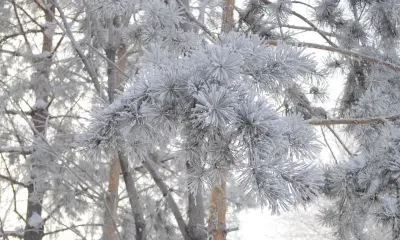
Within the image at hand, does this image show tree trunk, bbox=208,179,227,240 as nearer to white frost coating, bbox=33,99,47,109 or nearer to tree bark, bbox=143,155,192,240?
tree bark, bbox=143,155,192,240

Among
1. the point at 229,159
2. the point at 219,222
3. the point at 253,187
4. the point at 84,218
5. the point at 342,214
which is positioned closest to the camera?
the point at 253,187

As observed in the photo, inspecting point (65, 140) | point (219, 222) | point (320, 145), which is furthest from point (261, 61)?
point (65, 140)

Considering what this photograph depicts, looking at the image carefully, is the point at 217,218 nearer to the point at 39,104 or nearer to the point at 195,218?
the point at 195,218

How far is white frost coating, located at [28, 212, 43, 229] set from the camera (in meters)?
5.38

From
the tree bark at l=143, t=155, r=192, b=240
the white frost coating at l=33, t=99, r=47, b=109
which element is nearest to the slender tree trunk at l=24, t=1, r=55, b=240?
the white frost coating at l=33, t=99, r=47, b=109

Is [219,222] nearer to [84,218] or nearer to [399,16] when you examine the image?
[399,16]

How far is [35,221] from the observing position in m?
5.46

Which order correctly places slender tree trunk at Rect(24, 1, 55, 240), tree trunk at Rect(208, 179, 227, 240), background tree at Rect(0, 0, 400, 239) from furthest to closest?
1. slender tree trunk at Rect(24, 1, 55, 240)
2. tree trunk at Rect(208, 179, 227, 240)
3. background tree at Rect(0, 0, 400, 239)

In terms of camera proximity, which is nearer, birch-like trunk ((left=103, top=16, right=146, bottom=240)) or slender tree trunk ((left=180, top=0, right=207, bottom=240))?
slender tree trunk ((left=180, top=0, right=207, bottom=240))

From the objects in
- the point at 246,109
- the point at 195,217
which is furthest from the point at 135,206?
the point at 246,109

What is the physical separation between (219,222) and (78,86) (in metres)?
4.52

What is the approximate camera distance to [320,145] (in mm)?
1320

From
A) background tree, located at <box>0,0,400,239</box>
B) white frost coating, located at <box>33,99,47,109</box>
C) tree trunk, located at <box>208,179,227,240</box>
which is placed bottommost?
tree trunk, located at <box>208,179,227,240</box>

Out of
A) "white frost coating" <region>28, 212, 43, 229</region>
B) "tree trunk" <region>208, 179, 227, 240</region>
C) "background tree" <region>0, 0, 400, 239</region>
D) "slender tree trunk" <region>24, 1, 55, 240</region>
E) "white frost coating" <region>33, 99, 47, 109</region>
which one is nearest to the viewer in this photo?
"background tree" <region>0, 0, 400, 239</region>
